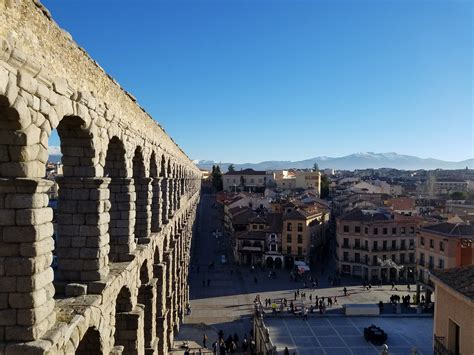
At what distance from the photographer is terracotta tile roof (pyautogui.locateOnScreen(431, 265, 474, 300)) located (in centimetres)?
1730

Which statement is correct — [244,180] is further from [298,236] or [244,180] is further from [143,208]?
[143,208]

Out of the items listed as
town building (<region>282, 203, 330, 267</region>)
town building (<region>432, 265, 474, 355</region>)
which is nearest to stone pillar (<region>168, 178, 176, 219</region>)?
town building (<region>432, 265, 474, 355</region>)

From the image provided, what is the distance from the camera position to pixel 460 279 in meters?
18.7

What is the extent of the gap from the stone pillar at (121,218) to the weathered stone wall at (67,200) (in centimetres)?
3

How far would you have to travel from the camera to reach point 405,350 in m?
33.3

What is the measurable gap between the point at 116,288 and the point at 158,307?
Answer: 1250 centimetres

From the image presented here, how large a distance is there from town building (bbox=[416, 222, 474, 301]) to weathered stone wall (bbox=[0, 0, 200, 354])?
1419 inches

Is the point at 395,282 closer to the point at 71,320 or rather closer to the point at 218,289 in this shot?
the point at 218,289

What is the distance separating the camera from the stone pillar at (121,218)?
15.4 metres

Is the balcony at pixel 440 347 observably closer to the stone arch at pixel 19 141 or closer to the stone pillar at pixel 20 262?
the stone pillar at pixel 20 262

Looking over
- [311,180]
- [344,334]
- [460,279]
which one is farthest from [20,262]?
[311,180]

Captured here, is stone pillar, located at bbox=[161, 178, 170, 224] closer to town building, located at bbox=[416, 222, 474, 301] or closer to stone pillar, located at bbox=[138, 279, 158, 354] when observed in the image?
stone pillar, located at bbox=[138, 279, 158, 354]

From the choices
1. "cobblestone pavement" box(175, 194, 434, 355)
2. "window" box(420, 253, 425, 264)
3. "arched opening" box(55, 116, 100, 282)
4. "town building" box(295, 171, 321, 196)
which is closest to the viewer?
"arched opening" box(55, 116, 100, 282)

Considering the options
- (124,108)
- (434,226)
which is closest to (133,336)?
(124,108)
